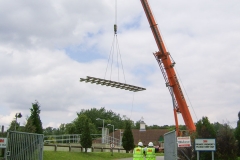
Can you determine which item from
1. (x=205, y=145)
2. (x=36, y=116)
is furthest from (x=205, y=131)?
(x=36, y=116)

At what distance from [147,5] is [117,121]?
99768 millimetres

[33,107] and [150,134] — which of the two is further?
[150,134]

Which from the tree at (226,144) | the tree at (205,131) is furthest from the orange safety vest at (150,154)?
the tree at (226,144)

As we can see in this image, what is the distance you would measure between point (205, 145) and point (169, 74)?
13058mm

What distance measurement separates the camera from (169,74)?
29031 millimetres

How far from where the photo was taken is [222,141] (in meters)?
22.7

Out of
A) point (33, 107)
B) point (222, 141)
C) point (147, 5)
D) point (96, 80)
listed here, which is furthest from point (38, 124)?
point (222, 141)

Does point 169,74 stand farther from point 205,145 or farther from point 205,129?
point 205,145

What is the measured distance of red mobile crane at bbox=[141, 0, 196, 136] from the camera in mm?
28609

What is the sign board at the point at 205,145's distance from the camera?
644 inches

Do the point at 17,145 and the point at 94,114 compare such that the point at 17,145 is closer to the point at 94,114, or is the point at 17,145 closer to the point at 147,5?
the point at 147,5

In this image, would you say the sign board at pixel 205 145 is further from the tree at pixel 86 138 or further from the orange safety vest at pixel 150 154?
the tree at pixel 86 138

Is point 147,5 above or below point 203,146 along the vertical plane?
above

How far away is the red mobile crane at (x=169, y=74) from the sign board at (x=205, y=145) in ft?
39.1
